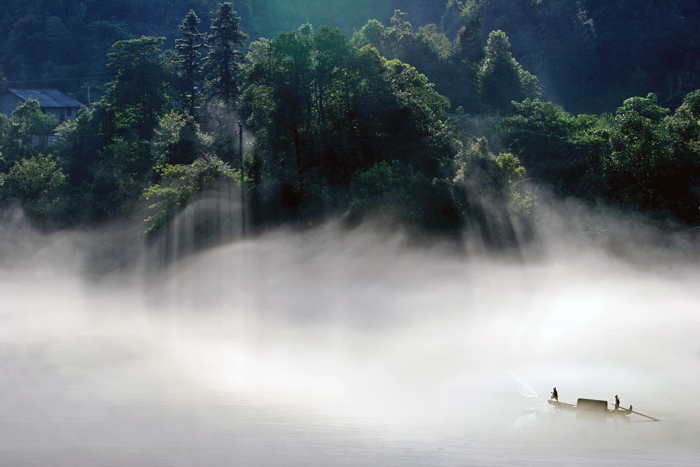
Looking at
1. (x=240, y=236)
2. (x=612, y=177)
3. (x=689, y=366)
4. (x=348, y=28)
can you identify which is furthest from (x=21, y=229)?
(x=348, y=28)

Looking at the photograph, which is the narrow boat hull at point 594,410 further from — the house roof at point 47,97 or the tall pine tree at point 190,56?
the house roof at point 47,97

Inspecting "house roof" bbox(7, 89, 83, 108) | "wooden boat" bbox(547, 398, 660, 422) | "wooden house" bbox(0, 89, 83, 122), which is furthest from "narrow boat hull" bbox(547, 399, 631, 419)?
"house roof" bbox(7, 89, 83, 108)

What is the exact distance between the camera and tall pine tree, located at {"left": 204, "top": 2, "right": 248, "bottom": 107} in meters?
60.4

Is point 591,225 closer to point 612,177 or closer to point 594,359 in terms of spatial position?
point 612,177

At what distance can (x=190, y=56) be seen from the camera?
64.5 metres

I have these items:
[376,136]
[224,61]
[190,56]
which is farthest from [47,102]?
[376,136]

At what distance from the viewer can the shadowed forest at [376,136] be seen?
41750 millimetres

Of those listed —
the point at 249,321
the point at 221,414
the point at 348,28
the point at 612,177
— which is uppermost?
the point at 348,28

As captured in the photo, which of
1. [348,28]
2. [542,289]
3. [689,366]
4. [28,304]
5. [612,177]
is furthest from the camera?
[348,28]

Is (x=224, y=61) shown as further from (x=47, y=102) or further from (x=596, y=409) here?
(x=596, y=409)

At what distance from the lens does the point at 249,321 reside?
3203 centimetres

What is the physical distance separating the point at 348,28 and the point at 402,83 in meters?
74.5

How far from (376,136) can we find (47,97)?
58.8m

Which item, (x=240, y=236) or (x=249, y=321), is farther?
(x=240, y=236)
